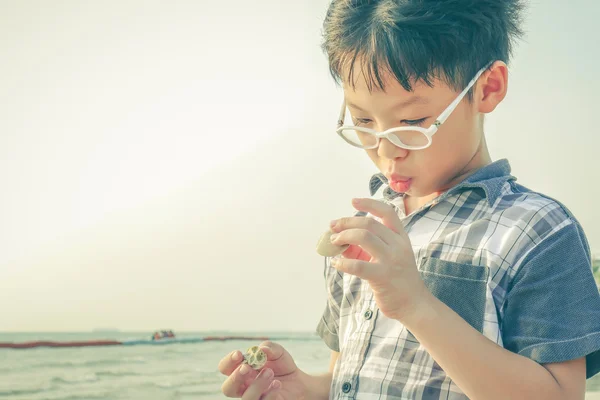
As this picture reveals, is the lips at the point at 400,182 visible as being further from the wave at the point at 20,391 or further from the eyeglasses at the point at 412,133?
the wave at the point at 20,391

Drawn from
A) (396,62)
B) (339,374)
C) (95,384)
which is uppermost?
(396,62)

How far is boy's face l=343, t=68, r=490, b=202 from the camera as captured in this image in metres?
0.97

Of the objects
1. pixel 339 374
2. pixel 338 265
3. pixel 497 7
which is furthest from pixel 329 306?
pixel 497 7

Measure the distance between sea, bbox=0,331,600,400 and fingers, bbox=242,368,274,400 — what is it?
4.89ft

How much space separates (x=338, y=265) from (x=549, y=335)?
31 cm

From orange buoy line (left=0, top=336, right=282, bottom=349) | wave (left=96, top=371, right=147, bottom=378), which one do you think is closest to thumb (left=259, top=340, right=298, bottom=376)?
wave (left=96, top=371, right=147, bottom=378)

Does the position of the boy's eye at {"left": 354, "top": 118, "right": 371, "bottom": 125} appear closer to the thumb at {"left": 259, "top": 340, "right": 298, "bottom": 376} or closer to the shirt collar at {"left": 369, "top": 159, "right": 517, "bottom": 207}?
the shirt collar at {"left": 369, "top": 159, "right": 517, "bottom": 207}

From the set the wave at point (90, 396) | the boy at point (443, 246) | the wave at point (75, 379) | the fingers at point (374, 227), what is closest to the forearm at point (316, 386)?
the boy at point (443, 246)

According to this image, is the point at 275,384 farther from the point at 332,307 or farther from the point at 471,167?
the point at 471,167

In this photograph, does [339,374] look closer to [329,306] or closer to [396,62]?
[329,306]

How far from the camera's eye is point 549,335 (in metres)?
0.88

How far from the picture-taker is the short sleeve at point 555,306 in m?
0.87

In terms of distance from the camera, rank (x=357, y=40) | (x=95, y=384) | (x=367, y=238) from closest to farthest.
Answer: (x=367, y=238), (x=357, y=40), (x=95, y=384)

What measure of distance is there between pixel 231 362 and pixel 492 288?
0.44m
